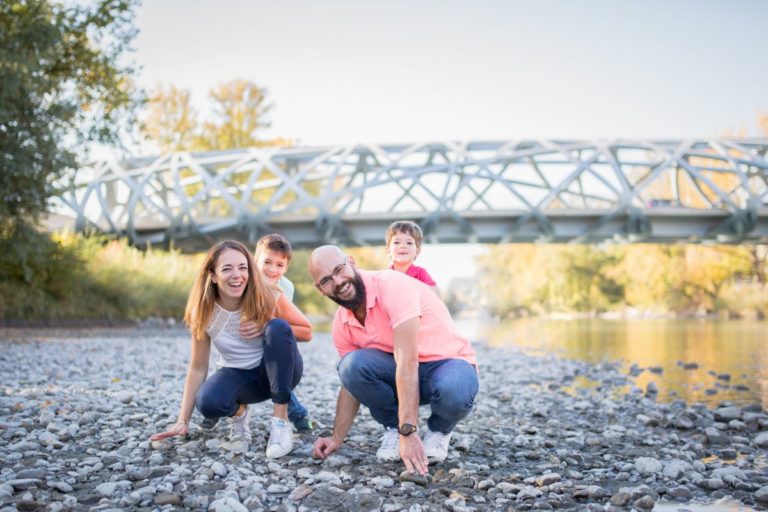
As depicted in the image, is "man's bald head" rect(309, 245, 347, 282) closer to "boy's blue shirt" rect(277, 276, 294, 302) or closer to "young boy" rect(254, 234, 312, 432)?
"young boy" rect(254, 234, 312, 432)

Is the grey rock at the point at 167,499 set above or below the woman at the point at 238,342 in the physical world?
below

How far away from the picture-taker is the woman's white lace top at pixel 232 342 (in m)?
3.52

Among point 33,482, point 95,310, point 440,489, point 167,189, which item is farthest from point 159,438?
point 167,189

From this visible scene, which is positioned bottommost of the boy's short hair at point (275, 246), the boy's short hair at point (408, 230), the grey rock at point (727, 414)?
the grey rock at point (727, 414)

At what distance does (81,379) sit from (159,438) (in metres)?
2.68

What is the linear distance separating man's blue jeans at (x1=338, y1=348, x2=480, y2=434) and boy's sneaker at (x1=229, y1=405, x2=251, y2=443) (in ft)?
2.30

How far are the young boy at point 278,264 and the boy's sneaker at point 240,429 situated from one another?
1.01ft

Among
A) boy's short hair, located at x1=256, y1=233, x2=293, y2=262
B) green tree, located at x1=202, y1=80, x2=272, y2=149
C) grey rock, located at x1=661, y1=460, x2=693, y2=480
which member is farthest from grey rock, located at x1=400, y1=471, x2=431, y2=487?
green tree, located at x1=202, y1=80, x2=272, y2=149

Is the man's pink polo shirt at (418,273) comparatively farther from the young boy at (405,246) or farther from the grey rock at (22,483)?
the grey rock at (22,483)

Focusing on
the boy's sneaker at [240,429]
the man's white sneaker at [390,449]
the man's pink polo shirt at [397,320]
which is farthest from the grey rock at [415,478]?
the boy's sneaker at [240,429]

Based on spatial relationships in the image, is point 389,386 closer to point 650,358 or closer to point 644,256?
point 650,358

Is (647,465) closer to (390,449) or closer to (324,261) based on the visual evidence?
(390,449)

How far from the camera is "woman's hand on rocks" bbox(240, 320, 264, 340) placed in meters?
3.46

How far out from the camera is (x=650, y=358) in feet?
34.2
